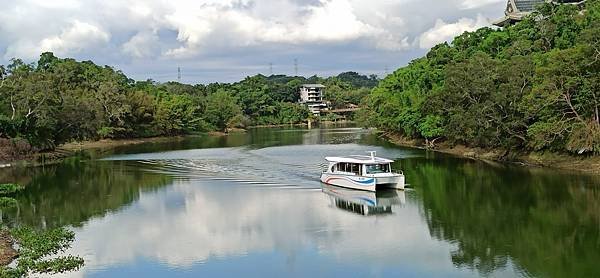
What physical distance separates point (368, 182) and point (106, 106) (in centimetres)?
5290

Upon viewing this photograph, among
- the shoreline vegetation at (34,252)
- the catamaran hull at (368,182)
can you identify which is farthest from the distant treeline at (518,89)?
the shoreline vegetation at (34,252)

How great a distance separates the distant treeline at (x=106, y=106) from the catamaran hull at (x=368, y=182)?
28965 mm

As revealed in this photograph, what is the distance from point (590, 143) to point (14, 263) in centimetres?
3023

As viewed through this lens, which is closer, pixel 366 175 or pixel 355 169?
pixel 366 175

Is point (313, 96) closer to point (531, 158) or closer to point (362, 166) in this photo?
point (531, 158)

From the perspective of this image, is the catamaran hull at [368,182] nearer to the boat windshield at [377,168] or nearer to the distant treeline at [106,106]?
the boat windshield at [377,168]

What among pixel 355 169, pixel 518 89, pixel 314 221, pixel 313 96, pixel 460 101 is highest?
pixel 313 96

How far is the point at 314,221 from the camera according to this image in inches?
1002

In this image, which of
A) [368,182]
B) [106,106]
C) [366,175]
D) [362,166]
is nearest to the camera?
[368,182]

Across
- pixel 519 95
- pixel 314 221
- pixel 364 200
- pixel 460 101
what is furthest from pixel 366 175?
pixel 460 101

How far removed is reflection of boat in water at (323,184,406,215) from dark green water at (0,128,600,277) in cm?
9

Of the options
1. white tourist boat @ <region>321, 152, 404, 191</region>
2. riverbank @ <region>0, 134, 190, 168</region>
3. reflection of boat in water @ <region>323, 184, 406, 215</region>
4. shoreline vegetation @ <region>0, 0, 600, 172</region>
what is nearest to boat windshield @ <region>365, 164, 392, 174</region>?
white tourist boat @ <region>321, 152, 404, 191</region>

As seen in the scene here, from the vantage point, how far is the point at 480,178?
37.1 m

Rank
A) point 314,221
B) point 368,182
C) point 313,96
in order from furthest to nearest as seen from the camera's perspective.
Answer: point 313,96, point 368,182, point 314,221
